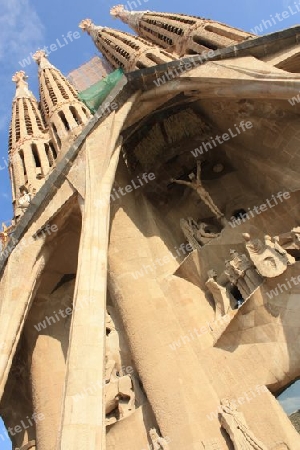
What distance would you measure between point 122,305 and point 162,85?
16.3 feet

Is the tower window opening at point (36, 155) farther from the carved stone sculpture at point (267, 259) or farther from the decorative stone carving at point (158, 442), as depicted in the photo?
the decorative stone carving at point (158, 442)

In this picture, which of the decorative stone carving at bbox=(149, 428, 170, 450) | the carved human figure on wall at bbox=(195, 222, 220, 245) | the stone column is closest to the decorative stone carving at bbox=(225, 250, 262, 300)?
the carved human figure on wall at bbox=(195, 222, 220, 245)

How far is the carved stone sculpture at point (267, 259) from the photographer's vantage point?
903 centimetres

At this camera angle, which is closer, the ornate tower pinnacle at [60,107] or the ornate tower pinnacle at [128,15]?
the ornate tower pinnacle at [60,107]

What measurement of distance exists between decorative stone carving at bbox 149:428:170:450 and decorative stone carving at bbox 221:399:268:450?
99 cm

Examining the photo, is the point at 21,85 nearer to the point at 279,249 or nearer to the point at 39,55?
the point at 39,55

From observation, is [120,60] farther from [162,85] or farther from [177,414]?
[177,414]

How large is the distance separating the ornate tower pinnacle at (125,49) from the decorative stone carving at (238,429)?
15.7 meters

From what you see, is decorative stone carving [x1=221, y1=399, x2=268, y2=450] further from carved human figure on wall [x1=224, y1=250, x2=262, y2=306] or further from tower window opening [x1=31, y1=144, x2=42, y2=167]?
tower window opening [x1=31, y1=144, x2=42, y2=167]

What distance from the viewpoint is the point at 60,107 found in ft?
79.6

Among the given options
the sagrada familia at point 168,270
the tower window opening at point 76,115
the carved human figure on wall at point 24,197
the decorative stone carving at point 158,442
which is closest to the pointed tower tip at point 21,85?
the tower window opening at point 76,115

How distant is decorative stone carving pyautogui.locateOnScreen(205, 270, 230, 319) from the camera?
32.1ft

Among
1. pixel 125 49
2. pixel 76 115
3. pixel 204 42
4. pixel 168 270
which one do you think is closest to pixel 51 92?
pixel 76 115

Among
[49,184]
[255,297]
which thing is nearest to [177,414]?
[255,297]
